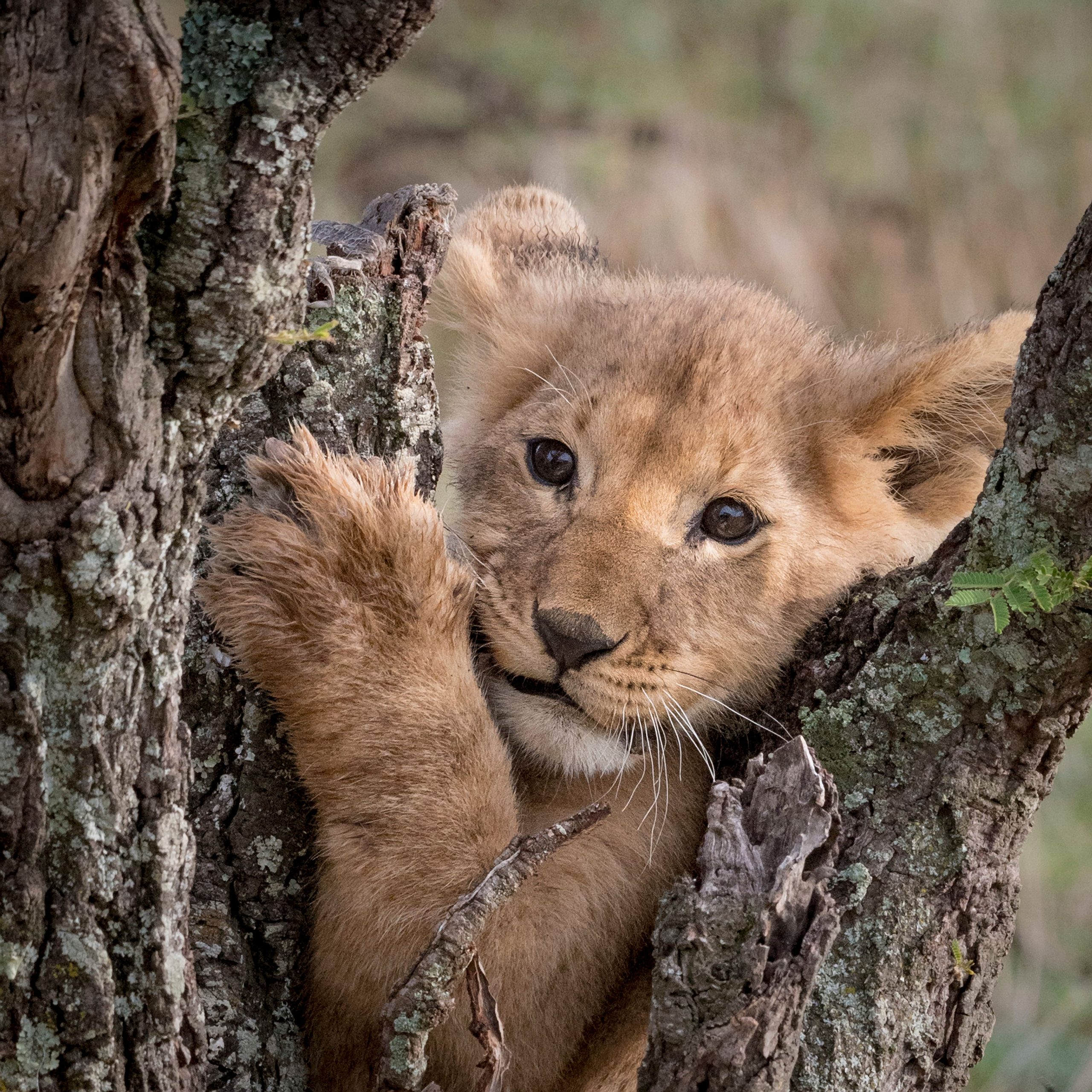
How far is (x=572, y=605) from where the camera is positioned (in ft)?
8.55

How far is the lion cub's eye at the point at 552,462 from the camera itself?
3004 millimetres

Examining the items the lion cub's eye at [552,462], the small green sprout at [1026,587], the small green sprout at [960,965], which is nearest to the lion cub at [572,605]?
the lion cub's eye at [552,462]

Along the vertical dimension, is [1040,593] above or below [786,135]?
below

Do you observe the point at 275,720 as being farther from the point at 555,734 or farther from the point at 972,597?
→ the point at 972,597

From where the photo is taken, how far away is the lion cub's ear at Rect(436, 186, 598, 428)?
133 inches

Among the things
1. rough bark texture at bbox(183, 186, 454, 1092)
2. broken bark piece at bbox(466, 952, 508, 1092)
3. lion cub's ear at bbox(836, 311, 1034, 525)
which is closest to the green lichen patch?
rough bark texture at bbox(183, 186, 454, 1092)

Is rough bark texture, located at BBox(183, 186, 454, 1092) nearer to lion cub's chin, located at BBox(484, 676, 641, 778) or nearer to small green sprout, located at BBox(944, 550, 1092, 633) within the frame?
lion cub's chin, located at BBox(484, 676, 641, 778)

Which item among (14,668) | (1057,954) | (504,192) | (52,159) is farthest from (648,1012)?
(1057,954)

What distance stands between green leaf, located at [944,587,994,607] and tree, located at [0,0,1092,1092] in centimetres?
8

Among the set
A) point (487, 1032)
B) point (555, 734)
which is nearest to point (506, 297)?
point (555, 734)

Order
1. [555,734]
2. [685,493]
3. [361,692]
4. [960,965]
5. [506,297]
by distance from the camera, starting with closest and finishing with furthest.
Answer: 1. [960,965]
2. [361,692]
3. [555,734]
4. [685,493]
5. [506,297]

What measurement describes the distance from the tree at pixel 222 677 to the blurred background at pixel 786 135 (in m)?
5.54

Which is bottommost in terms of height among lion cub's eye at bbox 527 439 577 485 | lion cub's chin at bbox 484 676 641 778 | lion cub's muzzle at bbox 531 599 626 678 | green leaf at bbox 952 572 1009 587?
lion cub's chin at bbox 484 676 641 778

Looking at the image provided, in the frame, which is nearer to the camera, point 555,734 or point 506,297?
point 555,734
